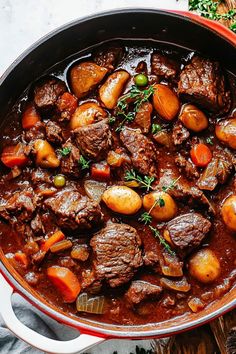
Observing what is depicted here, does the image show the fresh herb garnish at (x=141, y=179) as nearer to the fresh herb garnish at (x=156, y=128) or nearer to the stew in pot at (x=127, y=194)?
the stew in pot at (x=127, y=194)

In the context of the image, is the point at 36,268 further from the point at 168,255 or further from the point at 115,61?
the point at 115,61

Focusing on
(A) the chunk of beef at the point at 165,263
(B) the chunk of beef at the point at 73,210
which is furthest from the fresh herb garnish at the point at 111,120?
(A) the chunk of beef at the point at 165,263

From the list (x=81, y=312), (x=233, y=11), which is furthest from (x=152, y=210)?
(x=233, y=11)

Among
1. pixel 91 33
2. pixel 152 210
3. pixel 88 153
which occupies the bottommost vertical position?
pixel 152 210

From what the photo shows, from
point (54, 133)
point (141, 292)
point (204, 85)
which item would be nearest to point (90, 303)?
point (141, 292)

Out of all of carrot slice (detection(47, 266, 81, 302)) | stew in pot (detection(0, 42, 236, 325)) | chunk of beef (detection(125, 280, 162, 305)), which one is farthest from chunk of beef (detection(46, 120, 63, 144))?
chunk of beef (detection(125, 280, 162, 305))

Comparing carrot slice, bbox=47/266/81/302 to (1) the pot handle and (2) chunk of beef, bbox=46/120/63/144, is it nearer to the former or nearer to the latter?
(1) the pot handle
